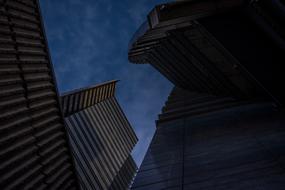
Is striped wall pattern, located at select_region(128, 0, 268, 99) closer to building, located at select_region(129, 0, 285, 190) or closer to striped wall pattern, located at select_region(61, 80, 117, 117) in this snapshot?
building, located at select_region(129, 0, 285, 190)

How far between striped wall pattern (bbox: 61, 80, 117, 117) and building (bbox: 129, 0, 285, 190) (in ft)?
107

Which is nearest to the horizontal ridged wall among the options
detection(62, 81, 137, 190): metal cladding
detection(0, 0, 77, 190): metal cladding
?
detection(62, 81, 137, 190): metal cladding

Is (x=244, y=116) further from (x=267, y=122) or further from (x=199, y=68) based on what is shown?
(x=199, y=68)

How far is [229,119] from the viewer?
11469mm

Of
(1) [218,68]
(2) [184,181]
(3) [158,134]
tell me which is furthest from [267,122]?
(1) [218,68]

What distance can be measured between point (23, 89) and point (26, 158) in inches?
73.4

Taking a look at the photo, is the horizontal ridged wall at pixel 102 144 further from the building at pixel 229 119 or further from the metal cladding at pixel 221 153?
the metal cladding at pixel 221 153

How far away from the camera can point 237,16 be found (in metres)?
9.16

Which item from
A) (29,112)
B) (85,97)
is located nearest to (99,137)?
(85,97)

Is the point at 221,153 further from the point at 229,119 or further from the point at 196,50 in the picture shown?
the point at 196,50

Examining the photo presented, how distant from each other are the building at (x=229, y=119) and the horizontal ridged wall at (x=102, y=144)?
2768 cm

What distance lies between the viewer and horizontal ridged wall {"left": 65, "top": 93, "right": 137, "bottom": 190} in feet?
147

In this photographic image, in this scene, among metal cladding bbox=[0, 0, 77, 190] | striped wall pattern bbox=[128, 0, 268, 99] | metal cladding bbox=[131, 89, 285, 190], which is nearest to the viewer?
metal cladding bbox=[131, 89, 285, 190]

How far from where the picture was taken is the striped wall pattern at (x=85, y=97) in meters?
47.6
